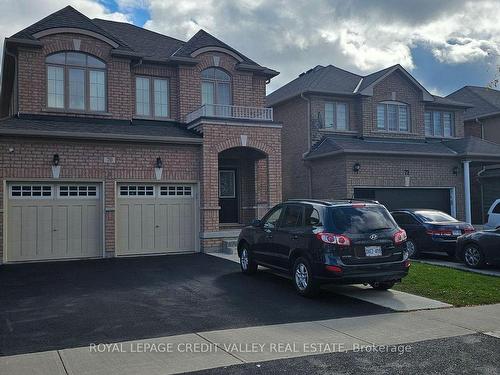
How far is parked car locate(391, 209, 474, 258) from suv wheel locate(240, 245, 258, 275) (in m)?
5.99

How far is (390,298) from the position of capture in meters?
9.16

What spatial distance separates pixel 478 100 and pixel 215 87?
17.6 metres

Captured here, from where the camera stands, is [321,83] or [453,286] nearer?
[453,286]

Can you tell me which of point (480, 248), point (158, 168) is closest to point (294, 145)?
point (158, 168)

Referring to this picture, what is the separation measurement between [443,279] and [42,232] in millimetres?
11143

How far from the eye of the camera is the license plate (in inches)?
350

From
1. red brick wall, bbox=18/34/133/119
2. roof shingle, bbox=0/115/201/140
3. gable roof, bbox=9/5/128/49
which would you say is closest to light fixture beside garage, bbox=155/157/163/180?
roof shingle, bbox=0/115/201/140

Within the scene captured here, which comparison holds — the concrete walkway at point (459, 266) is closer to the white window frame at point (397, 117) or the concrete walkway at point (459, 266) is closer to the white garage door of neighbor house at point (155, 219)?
the white garage door of neighbor house at point (155, 219)

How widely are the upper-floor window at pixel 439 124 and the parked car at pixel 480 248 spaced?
43.4ft

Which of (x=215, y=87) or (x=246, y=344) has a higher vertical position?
(x=215, y=87)

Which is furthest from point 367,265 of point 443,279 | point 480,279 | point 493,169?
point 493,169

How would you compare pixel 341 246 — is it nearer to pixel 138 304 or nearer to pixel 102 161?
pixel 138 304

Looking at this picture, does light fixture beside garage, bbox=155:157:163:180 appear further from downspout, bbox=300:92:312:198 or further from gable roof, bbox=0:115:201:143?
downspout, bbox=300:92:312:198

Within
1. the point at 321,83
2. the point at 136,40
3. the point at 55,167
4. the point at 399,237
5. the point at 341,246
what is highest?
the point at 136,40
